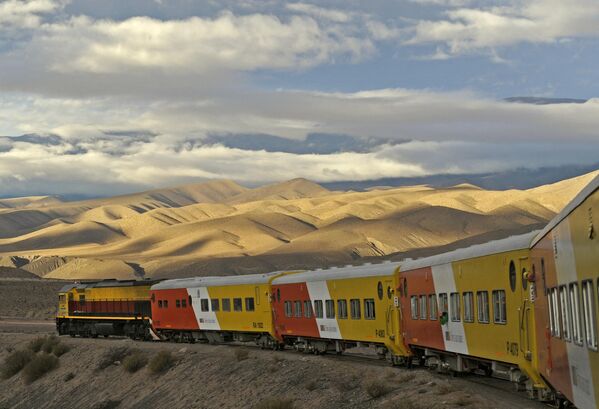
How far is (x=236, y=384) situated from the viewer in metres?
38.3

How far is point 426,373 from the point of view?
2812 centimetres

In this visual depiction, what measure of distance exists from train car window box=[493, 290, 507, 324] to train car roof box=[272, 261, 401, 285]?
1096 cm

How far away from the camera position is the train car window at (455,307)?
974 inches

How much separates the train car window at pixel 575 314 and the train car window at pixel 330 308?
24.6m

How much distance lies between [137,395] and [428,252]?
14330 centimetres

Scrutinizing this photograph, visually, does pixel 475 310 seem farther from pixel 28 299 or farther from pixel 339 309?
pixel 28 299

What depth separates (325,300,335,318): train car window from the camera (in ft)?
122

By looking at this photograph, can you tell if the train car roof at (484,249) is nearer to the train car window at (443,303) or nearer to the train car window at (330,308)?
the train car window at (443,303)

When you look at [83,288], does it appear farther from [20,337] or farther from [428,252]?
[428,252]

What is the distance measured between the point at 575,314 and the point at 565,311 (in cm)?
121

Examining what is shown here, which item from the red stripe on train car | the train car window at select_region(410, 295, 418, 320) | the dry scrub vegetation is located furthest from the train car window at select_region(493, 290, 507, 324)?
the dry scrub vegetation

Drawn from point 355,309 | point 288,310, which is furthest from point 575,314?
point 288,310

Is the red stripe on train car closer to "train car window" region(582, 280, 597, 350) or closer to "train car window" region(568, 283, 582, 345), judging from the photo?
"train car window" region(568, 283, 582, 345)

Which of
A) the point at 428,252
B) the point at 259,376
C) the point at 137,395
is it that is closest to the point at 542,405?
the point at 259,376
